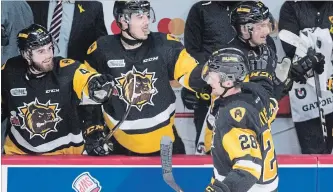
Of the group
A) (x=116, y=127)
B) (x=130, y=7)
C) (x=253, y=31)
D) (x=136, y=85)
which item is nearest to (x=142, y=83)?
(x=136, y=85)

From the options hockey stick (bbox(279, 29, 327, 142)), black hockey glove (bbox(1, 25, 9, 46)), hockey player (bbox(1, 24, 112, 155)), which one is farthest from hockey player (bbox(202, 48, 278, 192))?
black hockey glove (bbox(1, 25, 9, 46))

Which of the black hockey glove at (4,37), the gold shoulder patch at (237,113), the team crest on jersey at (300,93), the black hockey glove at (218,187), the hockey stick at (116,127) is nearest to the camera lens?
the black hockey glove at (218,187)

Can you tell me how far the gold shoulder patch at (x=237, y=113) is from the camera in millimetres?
3184

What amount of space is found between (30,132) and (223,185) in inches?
46.2

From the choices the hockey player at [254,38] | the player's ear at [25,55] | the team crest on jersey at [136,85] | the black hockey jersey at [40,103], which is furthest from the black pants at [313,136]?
the player's ear at [25,55]

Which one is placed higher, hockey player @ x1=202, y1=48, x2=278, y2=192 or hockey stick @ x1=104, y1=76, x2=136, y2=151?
hockey player @ x1=202, y1=48, x2=278, y2=192

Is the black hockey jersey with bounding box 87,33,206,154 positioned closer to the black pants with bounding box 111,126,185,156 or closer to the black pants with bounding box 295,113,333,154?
the black pants with bounding box 111,126,185,156

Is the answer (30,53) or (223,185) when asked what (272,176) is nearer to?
(223,185)

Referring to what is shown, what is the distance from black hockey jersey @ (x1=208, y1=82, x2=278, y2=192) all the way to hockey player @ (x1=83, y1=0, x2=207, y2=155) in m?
0.55

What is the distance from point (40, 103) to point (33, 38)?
0.30m

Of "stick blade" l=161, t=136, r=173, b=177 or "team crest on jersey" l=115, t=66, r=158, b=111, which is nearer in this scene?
"stick blade" l=161, t=136, r=173, b=177

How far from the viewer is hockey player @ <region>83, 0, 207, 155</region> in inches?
150

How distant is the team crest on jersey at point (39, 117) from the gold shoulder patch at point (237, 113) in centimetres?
100

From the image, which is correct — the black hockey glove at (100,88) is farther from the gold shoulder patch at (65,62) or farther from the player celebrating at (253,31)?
the player celebrating at (253,31)
